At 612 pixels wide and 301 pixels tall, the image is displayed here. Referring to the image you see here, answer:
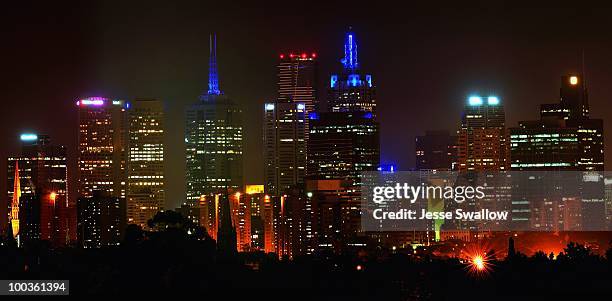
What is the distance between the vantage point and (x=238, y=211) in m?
117

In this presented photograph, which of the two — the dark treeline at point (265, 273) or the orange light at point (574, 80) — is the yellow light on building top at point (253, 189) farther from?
the dark treeline at point (265, 273)

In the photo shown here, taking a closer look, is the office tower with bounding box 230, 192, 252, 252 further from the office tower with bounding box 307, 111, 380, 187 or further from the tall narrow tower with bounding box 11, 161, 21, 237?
the tall narrow tower with bounding box 11, 161, 21, 237

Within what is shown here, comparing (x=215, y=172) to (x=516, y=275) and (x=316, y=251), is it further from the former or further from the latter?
(x=516, y=275)

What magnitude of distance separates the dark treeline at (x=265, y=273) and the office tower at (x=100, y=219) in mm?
26888

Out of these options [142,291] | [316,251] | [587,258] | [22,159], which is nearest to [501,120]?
[316,251]

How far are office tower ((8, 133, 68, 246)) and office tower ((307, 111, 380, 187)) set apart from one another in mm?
19915

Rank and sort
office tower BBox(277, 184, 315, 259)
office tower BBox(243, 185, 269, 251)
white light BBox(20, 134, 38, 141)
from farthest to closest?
white light BBox(20, 134, 38, 141) < office tower BBox(243, 185, 269, 251) < office tower BBox(277, 184, 315, 259)

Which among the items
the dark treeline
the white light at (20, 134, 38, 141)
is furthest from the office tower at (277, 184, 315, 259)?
the white light at (20, 134, 38, 141)

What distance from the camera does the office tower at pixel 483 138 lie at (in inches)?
4813

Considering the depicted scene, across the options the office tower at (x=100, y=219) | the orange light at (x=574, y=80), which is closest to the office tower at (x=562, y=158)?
the orange light at (x=574, y=80)

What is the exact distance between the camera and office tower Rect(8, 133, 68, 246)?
113m

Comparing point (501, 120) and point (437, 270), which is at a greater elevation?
point (501, 120)

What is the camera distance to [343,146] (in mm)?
123938

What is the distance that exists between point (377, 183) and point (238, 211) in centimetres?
1074
